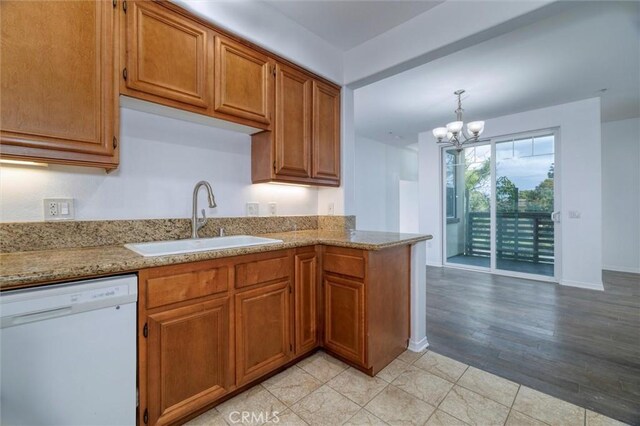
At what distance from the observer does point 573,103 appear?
3.95 metres

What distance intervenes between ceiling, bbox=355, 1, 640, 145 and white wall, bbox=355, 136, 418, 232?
115 centimetres

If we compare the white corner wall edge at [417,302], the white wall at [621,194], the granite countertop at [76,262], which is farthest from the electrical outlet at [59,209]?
the white wall at [621,194]

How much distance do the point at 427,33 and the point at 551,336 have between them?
9.01 ft

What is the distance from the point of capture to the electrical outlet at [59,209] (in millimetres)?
1470

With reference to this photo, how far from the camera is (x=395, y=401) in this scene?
5.32ft

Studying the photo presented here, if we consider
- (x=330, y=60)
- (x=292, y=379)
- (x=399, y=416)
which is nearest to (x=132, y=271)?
(x=292, y=379)

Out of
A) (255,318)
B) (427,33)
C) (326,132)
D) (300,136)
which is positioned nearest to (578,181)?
(427,33)

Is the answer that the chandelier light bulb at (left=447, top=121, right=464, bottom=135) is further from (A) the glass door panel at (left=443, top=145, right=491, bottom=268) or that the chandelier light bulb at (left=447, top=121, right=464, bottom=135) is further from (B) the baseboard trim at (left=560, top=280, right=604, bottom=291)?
(B) the baseboard trim at (left=560, top=280, right=604, bottom=291)

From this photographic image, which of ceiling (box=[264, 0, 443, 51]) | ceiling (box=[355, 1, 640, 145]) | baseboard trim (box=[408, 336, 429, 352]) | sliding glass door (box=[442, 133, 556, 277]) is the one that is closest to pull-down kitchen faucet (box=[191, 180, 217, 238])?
ceiling (box=[264, 0, 443, 51])

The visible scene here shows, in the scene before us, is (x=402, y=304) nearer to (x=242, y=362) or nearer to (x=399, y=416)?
(x=399, y=416)

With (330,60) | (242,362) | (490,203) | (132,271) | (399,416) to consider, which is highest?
(330,60)

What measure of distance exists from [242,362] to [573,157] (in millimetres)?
5015

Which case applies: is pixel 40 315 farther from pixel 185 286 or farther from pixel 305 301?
pixel 305 301

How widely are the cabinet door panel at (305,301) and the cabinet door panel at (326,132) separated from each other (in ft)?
2.78
